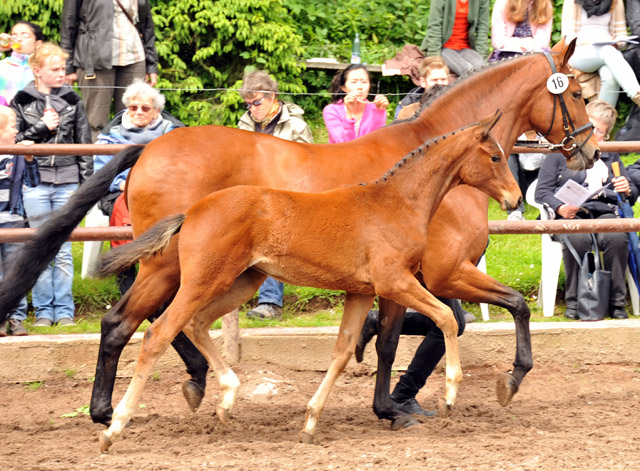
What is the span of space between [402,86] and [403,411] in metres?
6.12

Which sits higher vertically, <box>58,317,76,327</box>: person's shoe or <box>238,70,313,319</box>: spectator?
<box>238,70,313,319</box>: spectator

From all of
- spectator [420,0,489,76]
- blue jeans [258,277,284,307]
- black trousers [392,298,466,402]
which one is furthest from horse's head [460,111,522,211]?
spectator [420,0,489,76]

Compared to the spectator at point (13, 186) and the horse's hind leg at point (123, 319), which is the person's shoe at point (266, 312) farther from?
the horse's hind leg at point (123, 319)

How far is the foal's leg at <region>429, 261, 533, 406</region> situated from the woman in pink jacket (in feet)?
13.2

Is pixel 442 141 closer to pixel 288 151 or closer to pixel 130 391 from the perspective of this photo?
pixel 288 151

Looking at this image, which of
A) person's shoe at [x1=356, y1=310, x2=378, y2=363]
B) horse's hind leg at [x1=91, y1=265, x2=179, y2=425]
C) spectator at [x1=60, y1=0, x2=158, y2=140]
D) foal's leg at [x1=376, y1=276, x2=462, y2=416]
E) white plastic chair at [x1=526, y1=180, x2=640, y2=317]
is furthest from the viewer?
spectator at [x1=60, y1=0, x2=158, y2=140]

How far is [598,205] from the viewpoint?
7148 mm

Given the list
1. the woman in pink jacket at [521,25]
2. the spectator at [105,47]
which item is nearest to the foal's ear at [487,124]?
the woman in pink jacket at [521,25]

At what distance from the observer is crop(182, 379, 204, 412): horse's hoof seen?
5.48 meters

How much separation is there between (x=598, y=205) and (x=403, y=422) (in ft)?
9.05

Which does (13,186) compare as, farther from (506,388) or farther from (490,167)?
(506,388)

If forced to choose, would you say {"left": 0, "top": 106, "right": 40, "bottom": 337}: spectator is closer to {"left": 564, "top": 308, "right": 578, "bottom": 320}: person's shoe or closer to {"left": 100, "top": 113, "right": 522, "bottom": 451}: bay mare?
{"left": 100, "top": 113, "right": 522, "bottom": 451}: bay mare

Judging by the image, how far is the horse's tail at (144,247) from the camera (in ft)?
15.5

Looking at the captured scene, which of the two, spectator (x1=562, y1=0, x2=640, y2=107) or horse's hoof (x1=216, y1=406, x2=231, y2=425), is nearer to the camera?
horse's hoof (x1=216, y1=406, x2=231, y2=425)
